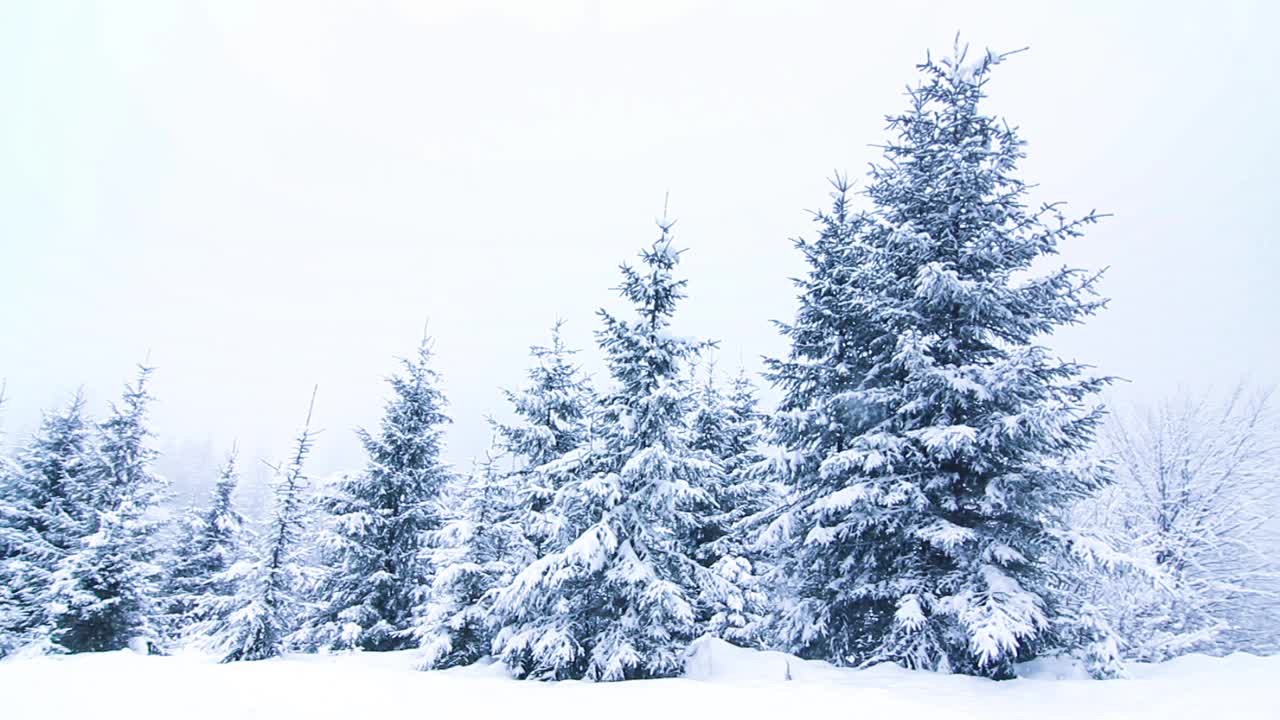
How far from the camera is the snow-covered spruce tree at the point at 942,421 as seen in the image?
33.3 feet

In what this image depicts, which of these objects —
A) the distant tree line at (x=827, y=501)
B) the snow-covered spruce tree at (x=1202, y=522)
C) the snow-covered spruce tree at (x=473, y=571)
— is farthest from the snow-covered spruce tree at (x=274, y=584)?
the snow-covered spruce tree at (x=1202, y=522)

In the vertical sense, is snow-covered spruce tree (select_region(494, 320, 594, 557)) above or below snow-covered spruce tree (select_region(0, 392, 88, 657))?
above

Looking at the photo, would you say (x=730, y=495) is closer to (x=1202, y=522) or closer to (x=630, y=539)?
(x=630, y=539)

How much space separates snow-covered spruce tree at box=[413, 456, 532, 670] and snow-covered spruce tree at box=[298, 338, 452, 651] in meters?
2.90

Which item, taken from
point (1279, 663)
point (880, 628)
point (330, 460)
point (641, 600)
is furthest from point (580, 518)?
point (330, 460)

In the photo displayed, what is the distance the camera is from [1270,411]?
2088cm

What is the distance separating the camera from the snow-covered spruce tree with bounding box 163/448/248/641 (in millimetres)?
29547

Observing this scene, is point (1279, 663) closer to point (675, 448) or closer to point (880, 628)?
point (880, 628)

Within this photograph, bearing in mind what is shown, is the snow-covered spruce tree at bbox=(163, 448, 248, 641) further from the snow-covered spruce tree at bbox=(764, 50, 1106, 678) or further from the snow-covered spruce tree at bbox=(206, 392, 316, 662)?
the snow-covered spruce tree at bbox=(764, 50, 1106, 678)

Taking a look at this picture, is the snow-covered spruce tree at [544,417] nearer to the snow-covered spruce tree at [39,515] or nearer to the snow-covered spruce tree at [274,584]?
the snow-covered spruce tree at [274,584]

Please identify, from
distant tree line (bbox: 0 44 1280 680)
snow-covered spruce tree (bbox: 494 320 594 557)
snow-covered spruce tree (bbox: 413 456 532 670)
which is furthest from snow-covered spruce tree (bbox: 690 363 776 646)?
snow-covered spruce tree (bbox: 413 456 532 670)

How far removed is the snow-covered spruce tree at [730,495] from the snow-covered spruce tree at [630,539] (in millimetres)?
3467

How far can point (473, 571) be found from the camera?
16016mm

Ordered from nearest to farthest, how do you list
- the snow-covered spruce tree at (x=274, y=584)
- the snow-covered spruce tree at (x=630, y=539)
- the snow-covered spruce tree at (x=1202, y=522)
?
the snow-covered spruce tree at (x=630, y=539) → the snow-covered spruce tree at (x=274, y=584) → the snow-covered spruce tree at (x=1202, y=522)
